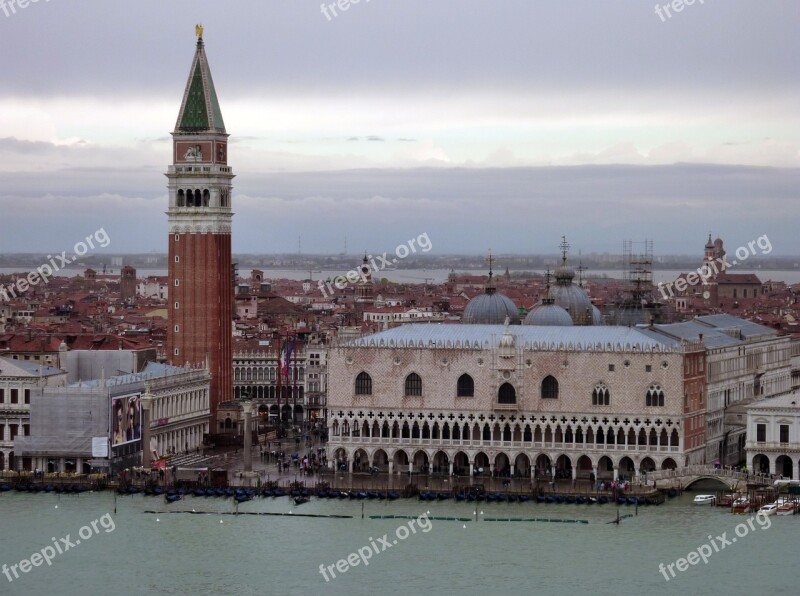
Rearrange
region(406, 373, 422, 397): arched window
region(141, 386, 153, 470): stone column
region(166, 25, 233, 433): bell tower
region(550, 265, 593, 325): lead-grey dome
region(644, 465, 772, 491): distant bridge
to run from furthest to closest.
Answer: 1. region(166, 25, 233, 433): bell tower
2. region(550, 265, 593, 325): lead-grey dome
3. region(141, 386, 153, 470): stone column
4. region(406, 373, 422, 397): arched window
5. region(644, 465, 772, 491): distant bridge

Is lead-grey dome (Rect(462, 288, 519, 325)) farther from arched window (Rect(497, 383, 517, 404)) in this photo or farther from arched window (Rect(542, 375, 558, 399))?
arched window (Rect(542, 375, 558, 399))

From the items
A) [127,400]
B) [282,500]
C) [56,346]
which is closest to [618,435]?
[282,500]

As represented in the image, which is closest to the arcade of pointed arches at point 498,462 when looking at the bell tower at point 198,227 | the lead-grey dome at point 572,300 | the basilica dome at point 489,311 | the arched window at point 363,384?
the arched window at point 363,384

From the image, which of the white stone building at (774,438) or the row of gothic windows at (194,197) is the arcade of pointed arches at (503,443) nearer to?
the white stone building at (774,438)

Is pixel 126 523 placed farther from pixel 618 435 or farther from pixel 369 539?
pixel 618 435

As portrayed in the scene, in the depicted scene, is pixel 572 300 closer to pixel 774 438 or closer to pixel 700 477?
pixel 774 438

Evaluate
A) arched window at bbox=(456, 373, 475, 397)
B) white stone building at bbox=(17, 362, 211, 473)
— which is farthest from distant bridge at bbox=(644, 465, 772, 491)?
white stone building at bbox=(17, 362, 211, 473)
